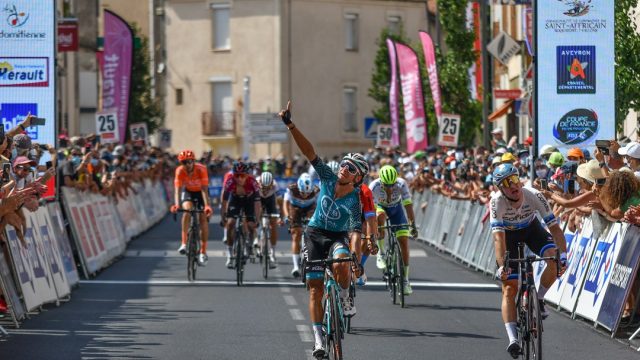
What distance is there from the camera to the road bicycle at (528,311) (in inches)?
482

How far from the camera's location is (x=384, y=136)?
168ft

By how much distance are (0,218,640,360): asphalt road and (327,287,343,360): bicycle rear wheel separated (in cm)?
109

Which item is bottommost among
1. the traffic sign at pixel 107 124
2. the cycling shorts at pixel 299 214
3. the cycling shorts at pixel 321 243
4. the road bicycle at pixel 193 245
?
the road bicycle at pixel 193 245

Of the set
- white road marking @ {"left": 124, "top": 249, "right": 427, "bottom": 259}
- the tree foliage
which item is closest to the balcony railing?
the tree foliage

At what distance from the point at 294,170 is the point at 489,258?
3791 cm

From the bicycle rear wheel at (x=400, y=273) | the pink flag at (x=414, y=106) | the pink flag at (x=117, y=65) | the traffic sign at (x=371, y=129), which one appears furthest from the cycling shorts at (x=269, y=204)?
the traffic sign at (x=371, y=129)

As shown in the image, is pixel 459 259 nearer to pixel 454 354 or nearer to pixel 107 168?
pixel 107 168

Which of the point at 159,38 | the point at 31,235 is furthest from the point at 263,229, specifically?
the point at 159,38

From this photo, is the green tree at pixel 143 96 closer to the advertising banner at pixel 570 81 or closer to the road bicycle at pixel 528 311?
the advertising banner at pixel 570 81

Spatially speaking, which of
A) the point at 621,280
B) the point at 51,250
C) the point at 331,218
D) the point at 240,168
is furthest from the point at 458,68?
the point at 331,218

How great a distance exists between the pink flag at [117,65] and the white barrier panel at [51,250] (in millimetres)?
16700

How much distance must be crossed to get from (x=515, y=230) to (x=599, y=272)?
355 centimetres

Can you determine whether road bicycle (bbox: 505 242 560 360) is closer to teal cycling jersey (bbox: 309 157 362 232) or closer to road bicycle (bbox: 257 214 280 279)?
teal cycling jersey (bbox: 309 157 362 232)

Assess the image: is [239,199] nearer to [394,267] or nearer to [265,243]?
[265,243]
